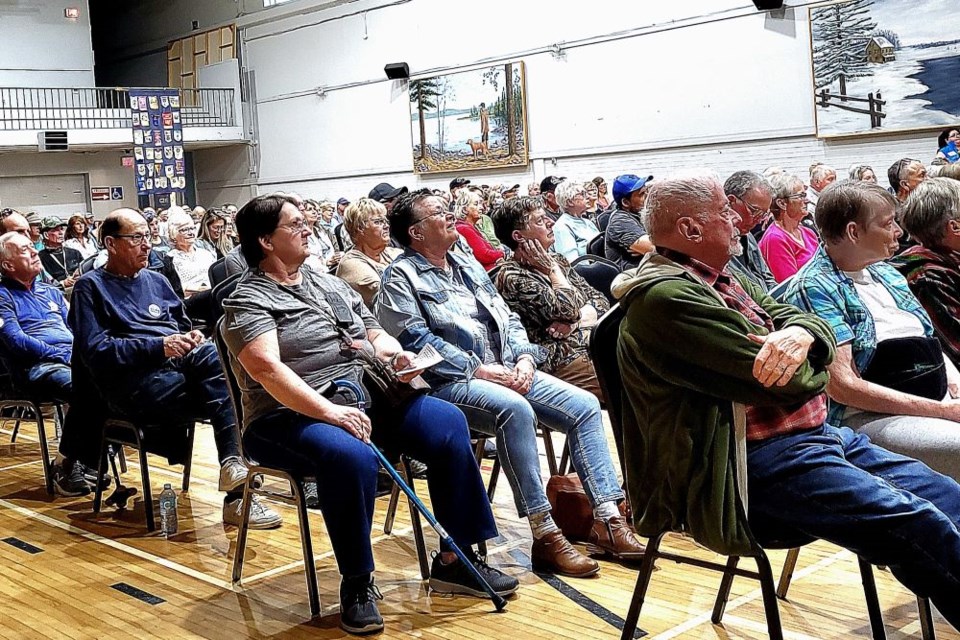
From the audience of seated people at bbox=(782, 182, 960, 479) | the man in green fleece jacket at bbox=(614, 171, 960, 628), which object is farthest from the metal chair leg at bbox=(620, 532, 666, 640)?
the audience of seated people at bbox=(782, 182, 960, 479)

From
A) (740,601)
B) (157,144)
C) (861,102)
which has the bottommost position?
(740,601)

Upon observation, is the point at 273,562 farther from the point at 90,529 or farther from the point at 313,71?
the point at 313,71

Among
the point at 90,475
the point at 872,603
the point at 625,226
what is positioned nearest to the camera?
the point at 872,603

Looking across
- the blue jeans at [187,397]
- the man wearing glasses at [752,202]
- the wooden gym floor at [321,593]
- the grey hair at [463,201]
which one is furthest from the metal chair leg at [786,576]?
the grey hair at [463,201]

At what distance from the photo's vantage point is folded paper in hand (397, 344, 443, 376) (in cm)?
335

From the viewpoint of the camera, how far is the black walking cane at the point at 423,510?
3.17 metres

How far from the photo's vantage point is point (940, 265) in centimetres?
319

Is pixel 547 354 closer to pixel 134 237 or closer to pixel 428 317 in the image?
pixel 428 317

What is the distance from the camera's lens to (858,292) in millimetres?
2854

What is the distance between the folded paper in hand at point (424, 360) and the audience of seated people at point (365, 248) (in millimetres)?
1382

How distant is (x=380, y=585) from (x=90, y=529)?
1484 millimetres

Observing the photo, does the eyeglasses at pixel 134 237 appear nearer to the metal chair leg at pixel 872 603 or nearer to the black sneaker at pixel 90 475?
the black sneaker at pixel 90 475

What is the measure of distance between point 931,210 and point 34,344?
3704 millimetres

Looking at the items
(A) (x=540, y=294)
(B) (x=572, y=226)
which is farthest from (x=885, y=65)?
(A) (x=540, y=294)
